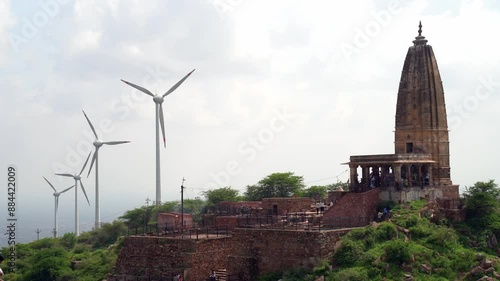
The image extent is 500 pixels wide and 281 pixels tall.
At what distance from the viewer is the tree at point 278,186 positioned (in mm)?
72944

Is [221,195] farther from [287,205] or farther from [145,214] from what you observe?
[287,205]

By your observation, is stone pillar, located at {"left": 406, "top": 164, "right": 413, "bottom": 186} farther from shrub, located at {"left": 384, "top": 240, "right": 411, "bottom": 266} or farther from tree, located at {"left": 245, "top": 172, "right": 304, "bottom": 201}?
tree, located at {"left": 245, "top": 172, "right": 304, "bottom": 201}

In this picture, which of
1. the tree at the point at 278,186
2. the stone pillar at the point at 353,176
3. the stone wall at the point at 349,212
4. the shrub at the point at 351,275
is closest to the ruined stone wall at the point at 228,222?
the stone wall at the point at 349,212

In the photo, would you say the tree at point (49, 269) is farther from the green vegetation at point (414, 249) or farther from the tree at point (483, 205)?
the tree at point (483, 205)

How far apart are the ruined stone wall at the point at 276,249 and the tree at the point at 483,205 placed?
33.0 feet

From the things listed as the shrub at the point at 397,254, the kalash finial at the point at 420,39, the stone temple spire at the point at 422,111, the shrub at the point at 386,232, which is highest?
the kalash finial at the point at 420,39

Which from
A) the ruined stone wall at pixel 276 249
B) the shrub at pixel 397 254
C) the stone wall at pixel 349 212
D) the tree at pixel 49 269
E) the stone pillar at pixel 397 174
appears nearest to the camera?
the shrub at pixel 397 254

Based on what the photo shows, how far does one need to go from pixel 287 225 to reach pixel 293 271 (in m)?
4.47

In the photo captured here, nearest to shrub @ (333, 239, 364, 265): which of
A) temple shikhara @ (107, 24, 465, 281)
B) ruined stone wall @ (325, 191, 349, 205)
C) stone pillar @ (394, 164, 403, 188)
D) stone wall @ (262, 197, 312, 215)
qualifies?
temple shikhara @ (107, 24, 465, 281)

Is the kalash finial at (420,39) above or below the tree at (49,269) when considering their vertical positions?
above

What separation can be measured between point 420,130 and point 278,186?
23.6 m

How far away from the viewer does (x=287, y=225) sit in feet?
143

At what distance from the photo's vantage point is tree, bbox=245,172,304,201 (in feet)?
239

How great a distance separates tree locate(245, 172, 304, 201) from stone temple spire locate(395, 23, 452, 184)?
21082mm
